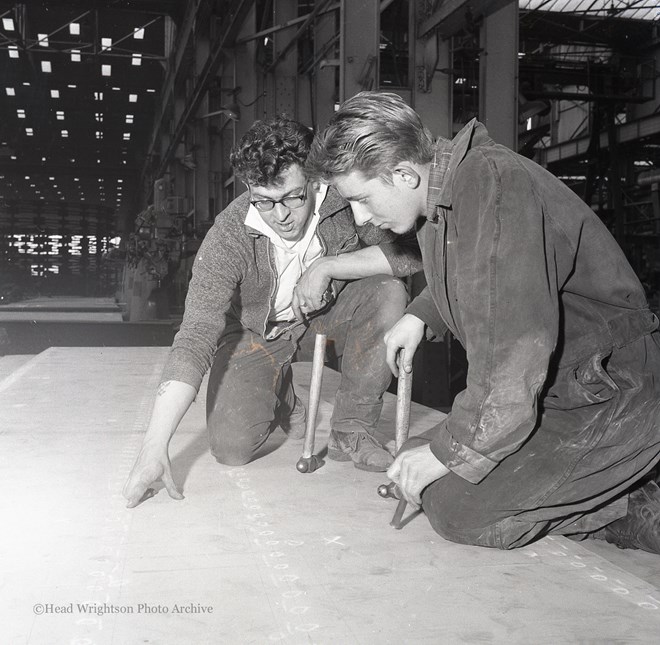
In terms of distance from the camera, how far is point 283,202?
2.25 metres

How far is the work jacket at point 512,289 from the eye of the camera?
56.9 inches

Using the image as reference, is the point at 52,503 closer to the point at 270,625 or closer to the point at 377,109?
the point at 270,625

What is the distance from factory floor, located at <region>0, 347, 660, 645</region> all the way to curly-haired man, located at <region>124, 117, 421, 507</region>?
0.16 metres

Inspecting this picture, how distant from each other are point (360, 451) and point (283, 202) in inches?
33.8

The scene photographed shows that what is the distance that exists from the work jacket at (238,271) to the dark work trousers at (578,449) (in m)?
0.84

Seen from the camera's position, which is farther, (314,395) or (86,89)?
(86,89)

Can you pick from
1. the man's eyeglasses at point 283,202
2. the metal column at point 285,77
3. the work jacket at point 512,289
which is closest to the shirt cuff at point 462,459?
the work jacket at point 512,289

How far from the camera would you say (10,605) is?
1.40 metres

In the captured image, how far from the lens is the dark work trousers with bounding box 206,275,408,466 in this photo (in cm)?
254

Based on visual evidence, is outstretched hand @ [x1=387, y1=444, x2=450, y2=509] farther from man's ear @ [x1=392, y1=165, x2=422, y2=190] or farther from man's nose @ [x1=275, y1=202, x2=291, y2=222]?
man's nose @ [x1=275, y1=202, x2=291, y2=222]

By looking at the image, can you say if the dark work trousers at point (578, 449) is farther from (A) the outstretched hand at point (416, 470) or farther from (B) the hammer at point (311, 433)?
(B) the hammer at point (311, 433)

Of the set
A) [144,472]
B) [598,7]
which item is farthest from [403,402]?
[598,7]

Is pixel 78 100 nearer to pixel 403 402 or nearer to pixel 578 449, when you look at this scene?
pixel 403 402

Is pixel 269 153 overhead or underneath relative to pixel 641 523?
overhead
